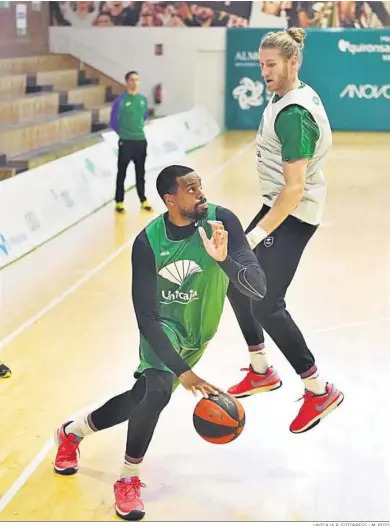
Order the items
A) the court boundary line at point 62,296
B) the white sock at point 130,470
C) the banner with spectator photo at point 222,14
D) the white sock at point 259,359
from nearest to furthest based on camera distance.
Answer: the white sock at point 130,470 → the white sock at point 259,359 → the court boundary line at point 62,296 → the banner with spectator photo at point 222,14

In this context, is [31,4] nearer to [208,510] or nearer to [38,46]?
[38,46]

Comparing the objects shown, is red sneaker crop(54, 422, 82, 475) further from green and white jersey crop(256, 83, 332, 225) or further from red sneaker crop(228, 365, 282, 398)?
green and white jersey crop(256, 83, 332, 225)

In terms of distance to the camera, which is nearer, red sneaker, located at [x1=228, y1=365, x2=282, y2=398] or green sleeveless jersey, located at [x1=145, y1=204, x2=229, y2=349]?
green sleeveless jersey, located at [x1=145, y1=204, x2=229, y2=349]

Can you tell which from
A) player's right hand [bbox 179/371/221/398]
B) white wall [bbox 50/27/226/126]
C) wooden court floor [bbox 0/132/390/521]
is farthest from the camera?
white wall [bbox 50/27/226/126]

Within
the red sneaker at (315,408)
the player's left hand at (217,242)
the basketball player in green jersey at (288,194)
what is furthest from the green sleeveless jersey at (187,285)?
the red sneaker at (315,408)

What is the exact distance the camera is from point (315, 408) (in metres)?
5.34

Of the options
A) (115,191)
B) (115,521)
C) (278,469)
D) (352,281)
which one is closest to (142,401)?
(115,521)

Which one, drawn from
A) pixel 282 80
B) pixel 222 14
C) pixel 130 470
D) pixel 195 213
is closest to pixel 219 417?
pixel 130 470

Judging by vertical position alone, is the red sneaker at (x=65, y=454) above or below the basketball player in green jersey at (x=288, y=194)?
below

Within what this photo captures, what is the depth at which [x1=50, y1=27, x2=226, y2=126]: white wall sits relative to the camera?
968 inches

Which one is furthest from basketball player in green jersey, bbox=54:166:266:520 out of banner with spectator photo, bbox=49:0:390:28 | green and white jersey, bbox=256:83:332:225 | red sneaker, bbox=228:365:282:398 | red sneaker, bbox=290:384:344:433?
banner with spectator photo, bbox=49:0:390:28

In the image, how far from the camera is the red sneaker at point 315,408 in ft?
17.5

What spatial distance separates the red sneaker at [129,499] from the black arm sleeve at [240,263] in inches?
42.8

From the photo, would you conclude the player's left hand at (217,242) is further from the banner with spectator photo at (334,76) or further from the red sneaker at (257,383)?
the banner with spectator photo at (334,76)
